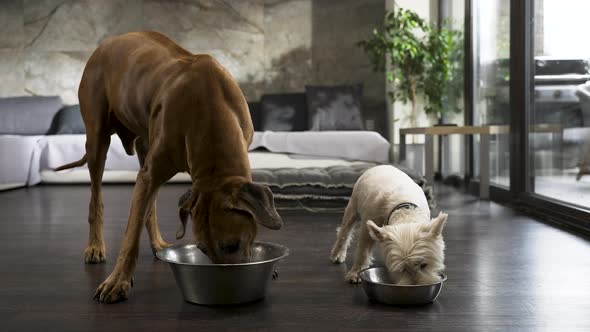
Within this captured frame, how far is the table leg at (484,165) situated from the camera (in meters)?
4.67

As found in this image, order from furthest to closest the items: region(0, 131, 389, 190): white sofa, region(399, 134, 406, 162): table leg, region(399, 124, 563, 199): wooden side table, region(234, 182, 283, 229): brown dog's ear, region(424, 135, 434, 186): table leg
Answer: region(0, 131, 389, 190): white sofa < region(399, 134, 406, 162): table leg < region(424, 135, 434, 186): table leg < region(399, 124, 563, 199): wooden side table < region(234, 182, 283, 229): brown dog's ear

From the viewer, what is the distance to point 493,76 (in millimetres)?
4984

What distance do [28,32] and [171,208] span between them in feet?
16.1

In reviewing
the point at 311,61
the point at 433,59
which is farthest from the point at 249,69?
the point at 433,59

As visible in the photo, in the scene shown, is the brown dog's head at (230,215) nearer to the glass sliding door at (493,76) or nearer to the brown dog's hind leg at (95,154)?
the brown dog's hind leg at (95,154)

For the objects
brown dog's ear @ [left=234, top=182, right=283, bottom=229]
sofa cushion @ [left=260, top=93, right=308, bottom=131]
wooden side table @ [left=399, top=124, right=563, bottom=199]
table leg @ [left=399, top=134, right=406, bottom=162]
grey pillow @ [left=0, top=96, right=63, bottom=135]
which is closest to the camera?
brown dog's ear @ [left=234, top=182, right=283, bottom=229]

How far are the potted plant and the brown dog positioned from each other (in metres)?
4.29

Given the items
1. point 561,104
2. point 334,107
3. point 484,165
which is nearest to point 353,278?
point 561,104

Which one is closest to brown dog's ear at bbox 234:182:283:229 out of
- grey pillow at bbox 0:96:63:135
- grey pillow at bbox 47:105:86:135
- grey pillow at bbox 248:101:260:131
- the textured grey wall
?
grey pillow at bbox 248:101:260:131

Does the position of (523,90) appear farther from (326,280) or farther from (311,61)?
(311,61)

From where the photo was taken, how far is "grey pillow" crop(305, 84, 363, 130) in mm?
6992

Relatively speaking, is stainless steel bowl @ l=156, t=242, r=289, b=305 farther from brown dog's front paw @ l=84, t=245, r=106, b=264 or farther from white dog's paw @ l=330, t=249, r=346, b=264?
brown dog's front paw @ l=84, t=245, r=106, b=264

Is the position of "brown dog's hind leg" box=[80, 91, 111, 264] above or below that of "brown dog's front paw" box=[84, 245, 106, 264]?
above

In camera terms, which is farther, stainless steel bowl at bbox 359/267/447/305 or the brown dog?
stainless steel bowl at bbox 359/267/447/305
